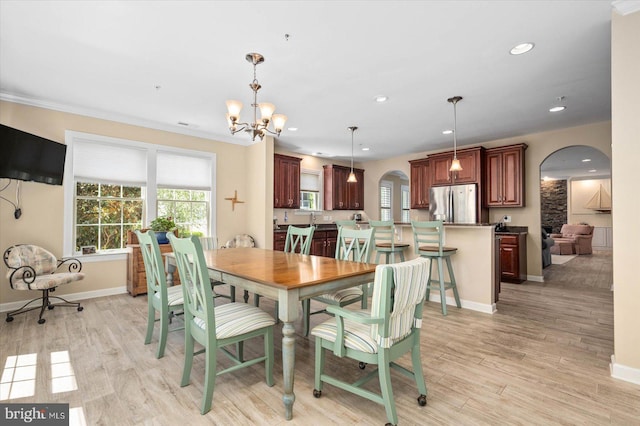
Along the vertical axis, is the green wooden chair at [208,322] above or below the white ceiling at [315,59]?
below

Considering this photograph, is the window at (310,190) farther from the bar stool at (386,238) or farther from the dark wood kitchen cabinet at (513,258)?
the dark wood kitchen cabinet at (513,258)

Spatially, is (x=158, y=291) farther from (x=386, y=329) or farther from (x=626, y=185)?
(x=626, y=185)

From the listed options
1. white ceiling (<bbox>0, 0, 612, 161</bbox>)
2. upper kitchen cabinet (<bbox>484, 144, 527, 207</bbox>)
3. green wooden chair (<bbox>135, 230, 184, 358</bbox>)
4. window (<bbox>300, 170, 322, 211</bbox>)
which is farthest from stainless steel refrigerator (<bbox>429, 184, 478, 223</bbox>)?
green wooden chair (<bbox>135, 230, 184, 358</bbox>)

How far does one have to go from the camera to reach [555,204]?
11781 millimetres

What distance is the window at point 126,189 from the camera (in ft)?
14.6

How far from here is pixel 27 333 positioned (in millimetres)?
3166

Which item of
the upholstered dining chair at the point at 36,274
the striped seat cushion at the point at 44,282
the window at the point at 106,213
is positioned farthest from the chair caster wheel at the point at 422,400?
the window at the point at 106,213

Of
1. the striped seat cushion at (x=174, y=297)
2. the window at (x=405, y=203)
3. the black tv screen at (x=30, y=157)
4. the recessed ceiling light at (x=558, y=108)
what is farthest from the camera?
the window at (x=405, y=203)

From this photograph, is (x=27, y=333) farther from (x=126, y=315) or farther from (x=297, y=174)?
(x=297, y=174)

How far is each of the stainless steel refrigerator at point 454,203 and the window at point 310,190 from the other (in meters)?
2.59

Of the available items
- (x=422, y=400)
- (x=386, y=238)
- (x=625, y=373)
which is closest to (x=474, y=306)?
(x=386, y=238)

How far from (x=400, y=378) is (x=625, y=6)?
3.11 m

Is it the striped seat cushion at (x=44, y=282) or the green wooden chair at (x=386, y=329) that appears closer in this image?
the green wooden chair at (x=386, y=329)

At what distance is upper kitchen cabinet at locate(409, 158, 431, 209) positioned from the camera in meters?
6.83
